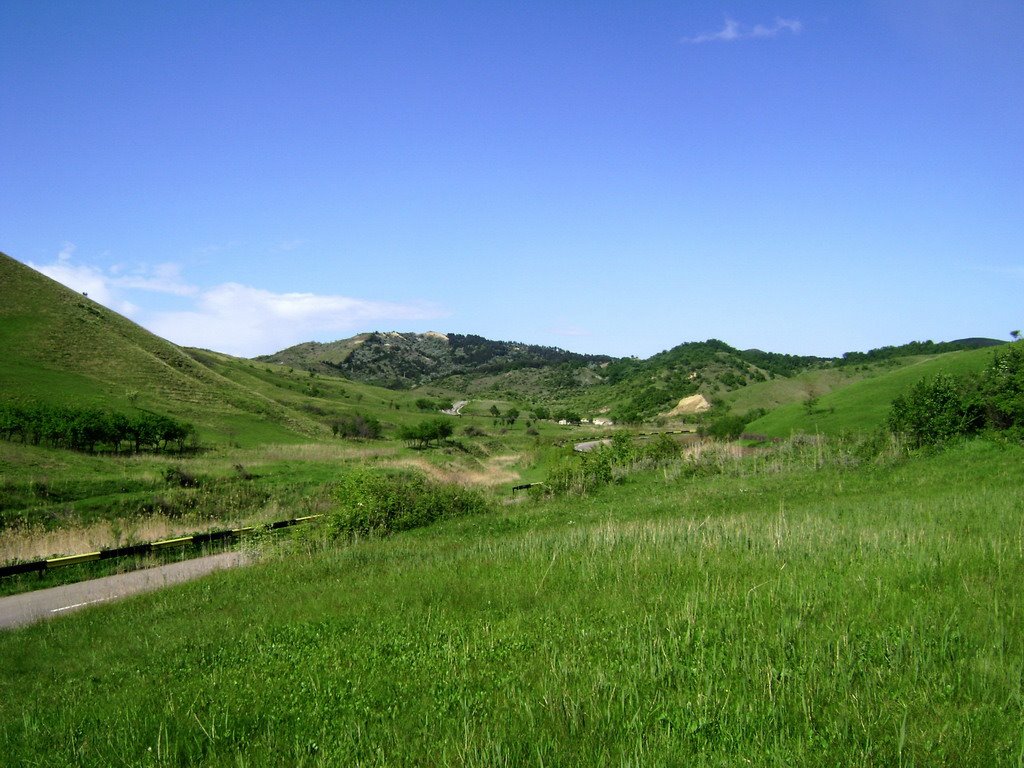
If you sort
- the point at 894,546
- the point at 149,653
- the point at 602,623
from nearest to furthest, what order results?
the point at 602,623 < the point at 149,653 < the point at 894,546

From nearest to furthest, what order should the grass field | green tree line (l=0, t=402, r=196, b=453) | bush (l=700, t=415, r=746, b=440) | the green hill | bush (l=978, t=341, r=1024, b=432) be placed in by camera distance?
the grass field → bush (l=978, t=341, r=1024, b=432) → green tree line (l=0, t=402, r=196, b=453) → the green hill → bush (l=700, t=415, r=746, b=440)

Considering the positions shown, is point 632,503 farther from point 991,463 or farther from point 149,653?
point 149,653

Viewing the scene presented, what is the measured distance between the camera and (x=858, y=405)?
2180 inches

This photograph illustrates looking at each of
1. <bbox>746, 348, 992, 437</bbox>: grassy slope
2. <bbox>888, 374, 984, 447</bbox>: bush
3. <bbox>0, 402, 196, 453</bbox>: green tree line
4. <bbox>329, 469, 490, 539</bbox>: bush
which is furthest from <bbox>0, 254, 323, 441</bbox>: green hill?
<bbox>888, 374, 984, 447</bbox>: bush

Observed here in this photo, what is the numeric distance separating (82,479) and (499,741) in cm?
3418

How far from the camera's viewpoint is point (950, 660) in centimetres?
570

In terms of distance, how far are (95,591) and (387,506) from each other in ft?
31.3

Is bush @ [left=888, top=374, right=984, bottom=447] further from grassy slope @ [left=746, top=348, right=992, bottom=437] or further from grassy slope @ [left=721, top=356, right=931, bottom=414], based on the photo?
grassy slope @ [left=721, top=356, right=931, bottom=414]

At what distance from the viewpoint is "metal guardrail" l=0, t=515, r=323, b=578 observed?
18.8 meters

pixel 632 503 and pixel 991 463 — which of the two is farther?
pixel 632 503

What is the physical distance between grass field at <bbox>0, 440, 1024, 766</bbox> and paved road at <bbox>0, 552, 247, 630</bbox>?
8.32 ft

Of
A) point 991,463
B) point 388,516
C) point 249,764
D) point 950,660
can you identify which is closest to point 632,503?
point 388,516

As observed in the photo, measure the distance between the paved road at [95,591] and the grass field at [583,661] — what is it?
99.8 inches

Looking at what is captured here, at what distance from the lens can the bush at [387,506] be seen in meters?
22.9
